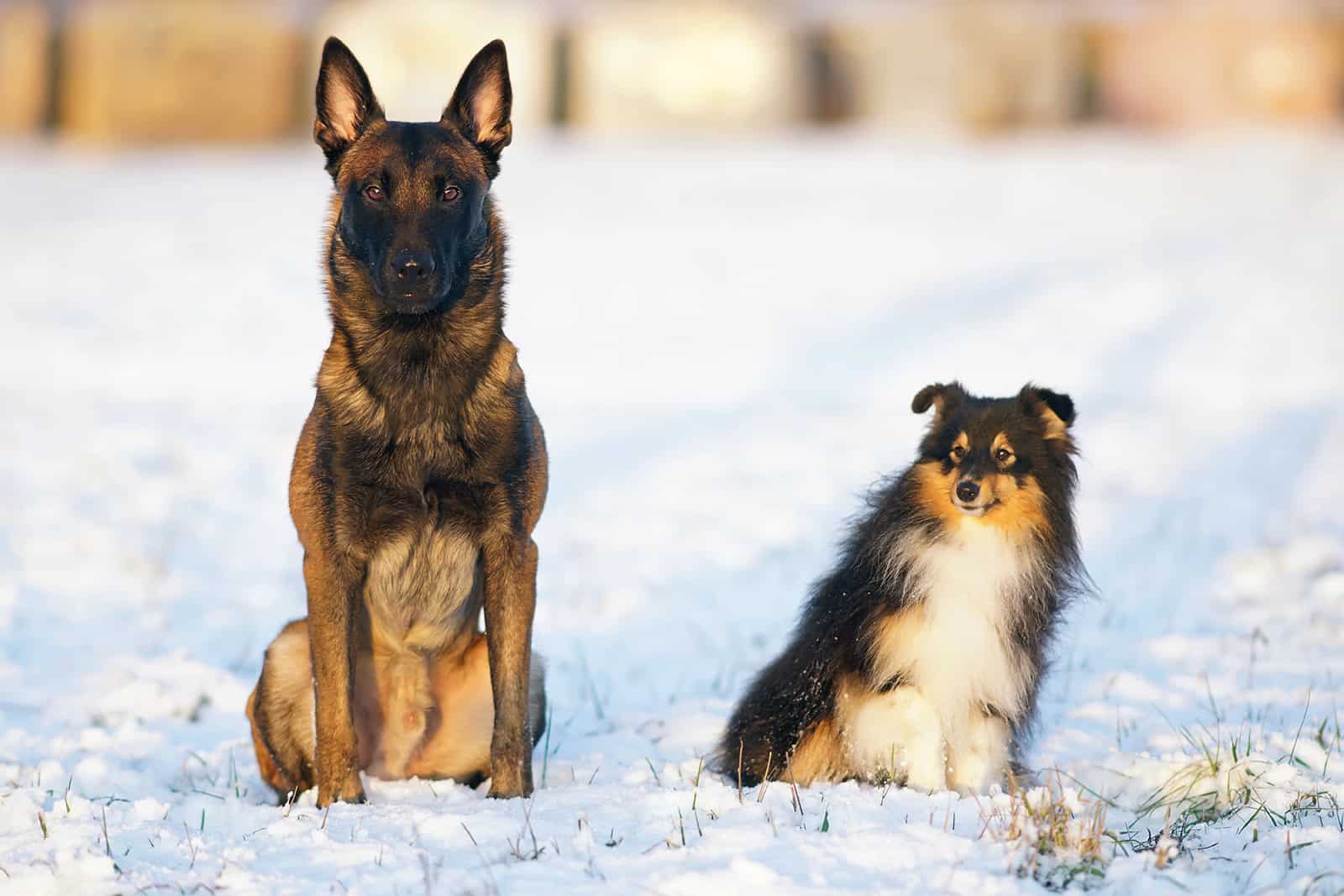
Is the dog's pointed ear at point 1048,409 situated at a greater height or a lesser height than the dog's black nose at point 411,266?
lesser

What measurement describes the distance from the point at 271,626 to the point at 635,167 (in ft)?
37.0

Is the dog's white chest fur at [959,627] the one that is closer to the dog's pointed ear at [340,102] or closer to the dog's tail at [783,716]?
the dog's tail at [783,716]

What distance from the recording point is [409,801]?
13.3 ft

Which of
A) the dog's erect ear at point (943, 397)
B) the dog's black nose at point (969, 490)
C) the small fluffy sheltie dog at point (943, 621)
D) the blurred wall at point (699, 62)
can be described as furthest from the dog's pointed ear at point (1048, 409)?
the blurred wall at point (699, 62)

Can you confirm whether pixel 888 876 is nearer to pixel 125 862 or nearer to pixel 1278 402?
pixel 125 862

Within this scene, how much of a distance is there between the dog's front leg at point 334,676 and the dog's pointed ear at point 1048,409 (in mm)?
2264

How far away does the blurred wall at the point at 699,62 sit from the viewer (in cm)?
1650

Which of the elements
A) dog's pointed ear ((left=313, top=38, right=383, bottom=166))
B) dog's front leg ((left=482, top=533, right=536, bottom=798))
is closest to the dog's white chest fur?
dog's front leg ((left=482, top=533, right=536, bottom=798))

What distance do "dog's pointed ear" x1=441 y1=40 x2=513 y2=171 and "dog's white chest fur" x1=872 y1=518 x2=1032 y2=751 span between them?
1920 mm

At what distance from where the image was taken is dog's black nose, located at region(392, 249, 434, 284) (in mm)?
3852

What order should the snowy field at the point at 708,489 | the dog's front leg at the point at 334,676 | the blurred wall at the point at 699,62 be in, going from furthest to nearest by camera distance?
the blurred wall at the point at 699,62, the dog's front leg at the point at 334,676, the snowy field at the point at 708,489

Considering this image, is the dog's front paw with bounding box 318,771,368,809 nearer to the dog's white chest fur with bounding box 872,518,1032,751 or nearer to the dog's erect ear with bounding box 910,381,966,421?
the dog's white chest fur with bounding box 872,518,1032,751

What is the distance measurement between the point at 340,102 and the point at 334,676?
72.5 inches

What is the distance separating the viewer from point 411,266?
3.85 meters
